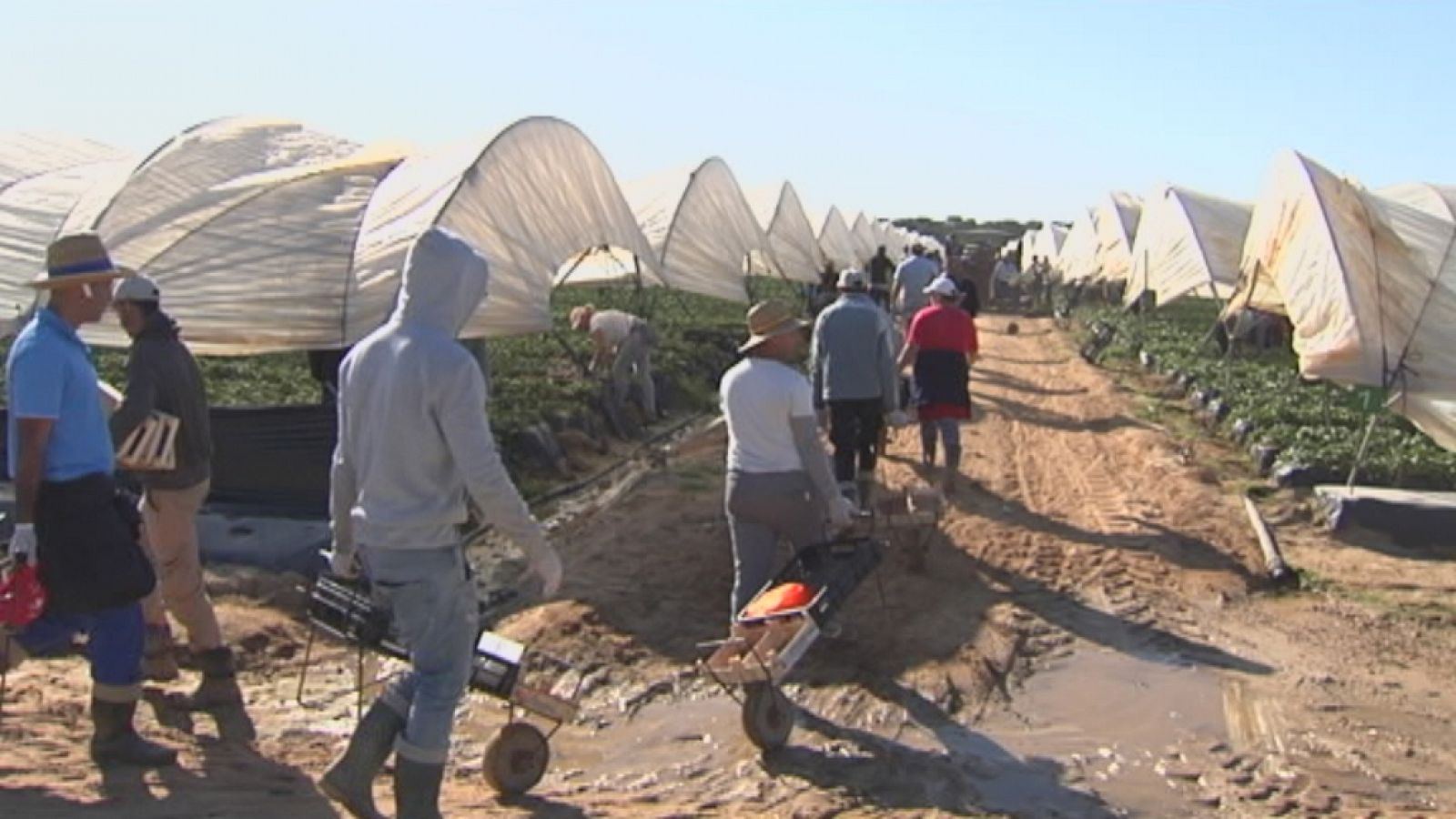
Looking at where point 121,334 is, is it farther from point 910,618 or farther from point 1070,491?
point 1070,491

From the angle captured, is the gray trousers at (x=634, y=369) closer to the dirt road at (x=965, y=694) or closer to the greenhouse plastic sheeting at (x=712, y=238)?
the greenhouse plastic sheeting at (x=712, y=238)

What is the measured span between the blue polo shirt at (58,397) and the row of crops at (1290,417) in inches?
362

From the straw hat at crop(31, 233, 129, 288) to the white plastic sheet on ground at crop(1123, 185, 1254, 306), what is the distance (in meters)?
18.1

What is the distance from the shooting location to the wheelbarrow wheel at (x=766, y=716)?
611 cm

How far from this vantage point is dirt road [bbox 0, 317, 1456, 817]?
5.77m

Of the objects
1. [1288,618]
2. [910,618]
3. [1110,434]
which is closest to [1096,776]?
[910,618]

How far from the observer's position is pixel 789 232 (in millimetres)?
30938

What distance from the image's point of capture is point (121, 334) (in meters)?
11.0

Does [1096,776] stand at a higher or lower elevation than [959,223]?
higher

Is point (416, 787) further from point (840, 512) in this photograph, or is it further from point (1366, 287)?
point (1366, 287)

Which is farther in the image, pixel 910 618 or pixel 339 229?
pixel 339 229

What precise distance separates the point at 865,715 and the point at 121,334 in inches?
269

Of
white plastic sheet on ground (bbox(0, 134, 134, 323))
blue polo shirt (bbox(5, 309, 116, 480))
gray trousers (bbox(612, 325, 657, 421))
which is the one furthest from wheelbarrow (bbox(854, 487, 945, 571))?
white plastic sheet on ground (bbox(0, 134, 134, 323))

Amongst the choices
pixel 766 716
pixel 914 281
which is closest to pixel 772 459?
pixel 766 716
